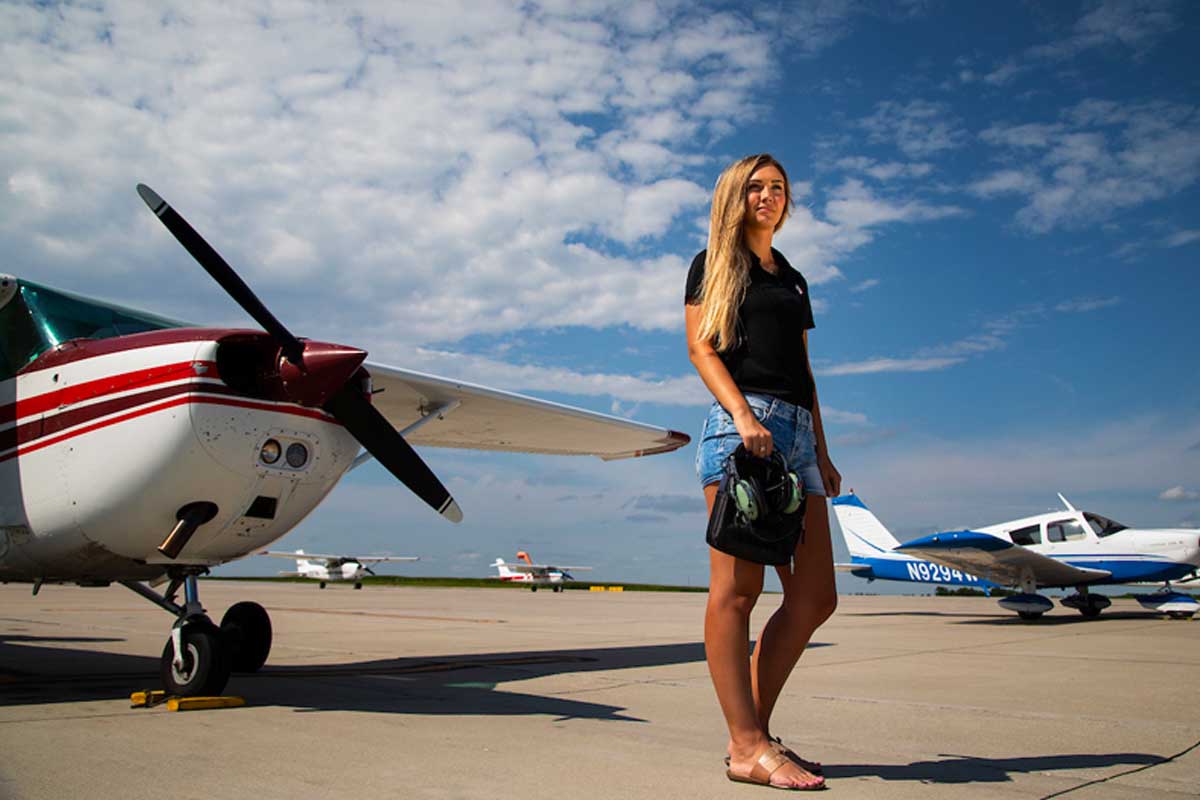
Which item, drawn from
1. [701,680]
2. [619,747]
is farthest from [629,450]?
[619,747]

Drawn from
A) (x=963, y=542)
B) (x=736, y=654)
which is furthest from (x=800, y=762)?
(x=963, y=542)

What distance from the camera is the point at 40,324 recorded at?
5039 mm

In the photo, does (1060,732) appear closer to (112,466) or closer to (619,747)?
(619,747)

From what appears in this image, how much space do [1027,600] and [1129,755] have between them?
14038mm

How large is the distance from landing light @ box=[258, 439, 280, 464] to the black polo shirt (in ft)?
8.47

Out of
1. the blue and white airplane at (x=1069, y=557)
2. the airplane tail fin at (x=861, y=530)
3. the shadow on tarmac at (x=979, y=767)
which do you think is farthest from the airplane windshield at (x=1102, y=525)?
the shadow on tarmac at (x=979, y=767)

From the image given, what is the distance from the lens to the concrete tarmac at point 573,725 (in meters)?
2.82

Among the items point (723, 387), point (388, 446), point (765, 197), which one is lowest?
point (723, 387)

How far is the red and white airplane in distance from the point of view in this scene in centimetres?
429

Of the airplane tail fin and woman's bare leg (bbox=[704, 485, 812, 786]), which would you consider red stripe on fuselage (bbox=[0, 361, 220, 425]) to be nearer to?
woman's bare leg (bbox=[704, 485, 812, 786])

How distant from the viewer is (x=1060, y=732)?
405 cm

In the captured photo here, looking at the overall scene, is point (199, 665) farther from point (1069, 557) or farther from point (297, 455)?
point (1069, 557)

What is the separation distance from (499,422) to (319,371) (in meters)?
4.12

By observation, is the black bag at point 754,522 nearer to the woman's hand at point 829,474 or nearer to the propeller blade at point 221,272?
the woman's hand at point 829,474
